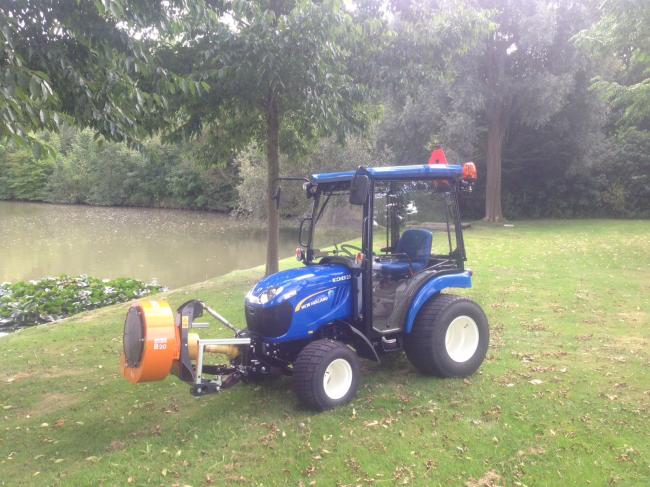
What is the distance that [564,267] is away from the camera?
1283cm

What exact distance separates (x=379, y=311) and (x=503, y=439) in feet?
5.70

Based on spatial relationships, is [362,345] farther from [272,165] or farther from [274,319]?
[272,165]

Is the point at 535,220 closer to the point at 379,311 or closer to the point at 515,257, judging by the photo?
the point at 515,257

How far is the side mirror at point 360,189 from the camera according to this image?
194 inches

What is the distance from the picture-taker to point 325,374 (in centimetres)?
504

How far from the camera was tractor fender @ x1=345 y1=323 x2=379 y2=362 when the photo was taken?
17.8ft

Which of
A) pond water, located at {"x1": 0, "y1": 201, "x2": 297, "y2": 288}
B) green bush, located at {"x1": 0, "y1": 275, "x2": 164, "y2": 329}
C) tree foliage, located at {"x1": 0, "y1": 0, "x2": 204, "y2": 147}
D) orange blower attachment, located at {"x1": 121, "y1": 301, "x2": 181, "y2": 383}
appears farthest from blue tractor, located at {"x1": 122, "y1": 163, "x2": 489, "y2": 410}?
pond water, located at {"x1": 0, "y1": 201, "x2": 297, "y2": 288}

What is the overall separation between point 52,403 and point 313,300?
2.83 metres

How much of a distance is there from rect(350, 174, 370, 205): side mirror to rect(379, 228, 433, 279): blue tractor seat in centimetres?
120

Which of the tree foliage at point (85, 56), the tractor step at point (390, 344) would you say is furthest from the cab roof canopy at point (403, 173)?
the tree foliage at point (85, 56)

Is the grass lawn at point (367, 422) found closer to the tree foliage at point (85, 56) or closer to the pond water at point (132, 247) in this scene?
the tree foliage at point (85, 56)

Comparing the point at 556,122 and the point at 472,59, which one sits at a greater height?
the point at 472,59

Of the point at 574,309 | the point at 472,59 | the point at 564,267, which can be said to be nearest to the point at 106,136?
the point at 574,309

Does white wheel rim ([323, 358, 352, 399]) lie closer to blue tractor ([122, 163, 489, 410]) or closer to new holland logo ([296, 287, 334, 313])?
blue tractor ([122, 163, 489, 410])
